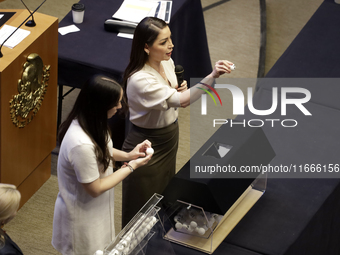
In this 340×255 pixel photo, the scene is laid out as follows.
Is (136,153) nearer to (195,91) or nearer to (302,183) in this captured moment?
(195,91)

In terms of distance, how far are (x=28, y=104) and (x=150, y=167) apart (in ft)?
3.17

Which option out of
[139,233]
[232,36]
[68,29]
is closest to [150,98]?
[139,233]

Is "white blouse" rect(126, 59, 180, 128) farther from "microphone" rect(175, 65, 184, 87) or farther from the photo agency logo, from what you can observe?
the photo agency logo

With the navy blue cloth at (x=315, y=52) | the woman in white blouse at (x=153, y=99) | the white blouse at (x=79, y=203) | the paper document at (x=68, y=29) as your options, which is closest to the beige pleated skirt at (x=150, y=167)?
the woman in white blouse at (x=153, y=99)

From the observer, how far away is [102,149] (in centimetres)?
237

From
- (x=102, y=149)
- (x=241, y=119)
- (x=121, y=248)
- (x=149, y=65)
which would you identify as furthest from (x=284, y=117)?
(x=121, y=248)

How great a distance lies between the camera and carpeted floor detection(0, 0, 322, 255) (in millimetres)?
3936

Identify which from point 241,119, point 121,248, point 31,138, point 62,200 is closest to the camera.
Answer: point 121,248

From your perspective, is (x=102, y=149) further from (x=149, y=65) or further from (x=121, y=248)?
(x=149, y=65)

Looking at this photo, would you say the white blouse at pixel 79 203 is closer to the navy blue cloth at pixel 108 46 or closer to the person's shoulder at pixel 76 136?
the person's shoulder at pixel 76 136

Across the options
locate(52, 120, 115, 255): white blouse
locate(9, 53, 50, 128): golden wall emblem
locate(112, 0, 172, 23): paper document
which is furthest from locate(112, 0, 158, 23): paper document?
locate(52, 120, 115, 255): white blouse

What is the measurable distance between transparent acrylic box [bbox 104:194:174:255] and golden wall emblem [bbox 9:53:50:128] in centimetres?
143

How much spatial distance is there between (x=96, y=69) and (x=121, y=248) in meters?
2.12

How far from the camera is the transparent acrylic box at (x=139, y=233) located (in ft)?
6.70
